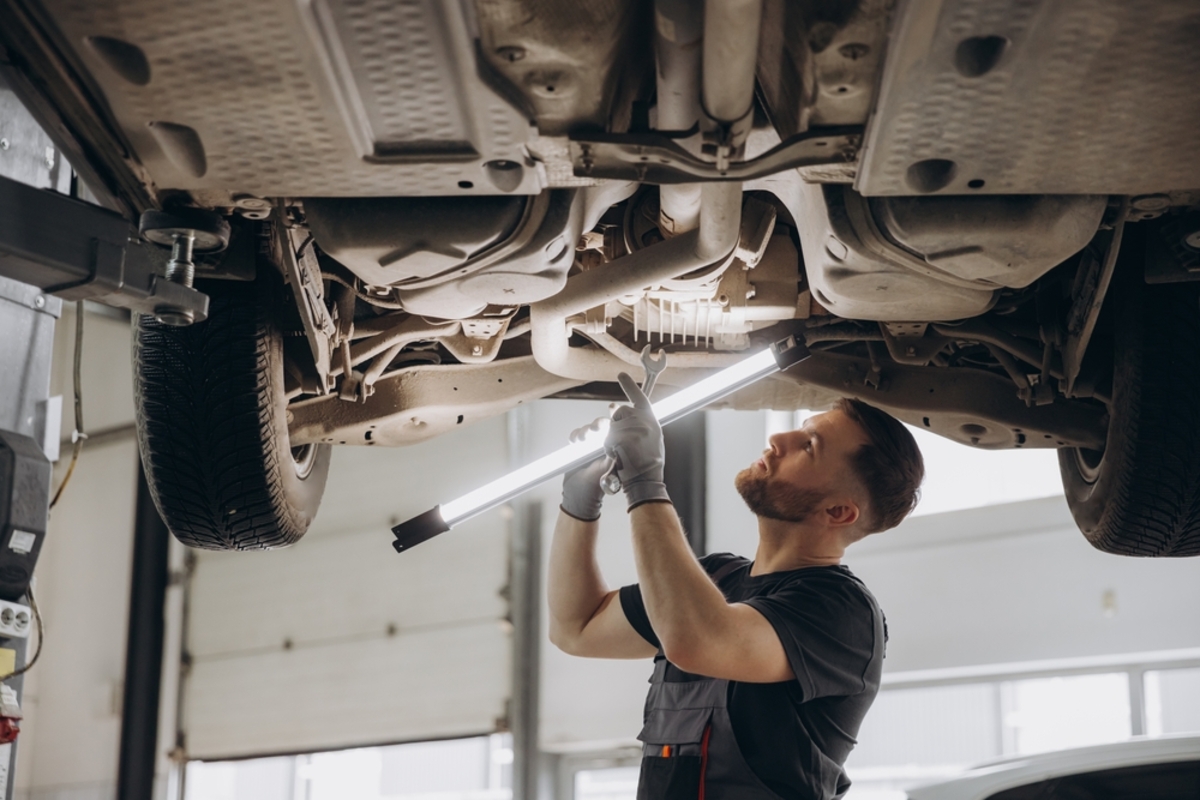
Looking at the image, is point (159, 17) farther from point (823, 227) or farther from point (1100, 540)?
point (1100, 540)

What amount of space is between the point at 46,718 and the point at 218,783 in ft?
5.49

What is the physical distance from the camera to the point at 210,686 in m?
8.81

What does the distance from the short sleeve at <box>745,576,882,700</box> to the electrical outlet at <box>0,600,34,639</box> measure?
1526mm

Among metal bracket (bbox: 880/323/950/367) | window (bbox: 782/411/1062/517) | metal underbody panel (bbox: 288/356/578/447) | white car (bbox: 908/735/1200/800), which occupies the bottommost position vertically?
white car (bbox: 908/735/1200/800)

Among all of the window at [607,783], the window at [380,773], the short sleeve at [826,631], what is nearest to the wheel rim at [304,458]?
the short sleeve at [826,631]

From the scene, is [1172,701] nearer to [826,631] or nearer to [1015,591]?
[1015,591]

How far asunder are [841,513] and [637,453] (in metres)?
0.55

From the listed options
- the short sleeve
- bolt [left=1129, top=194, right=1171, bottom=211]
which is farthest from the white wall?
bolt [left=1129, top=194, right=1171, bottom=211]

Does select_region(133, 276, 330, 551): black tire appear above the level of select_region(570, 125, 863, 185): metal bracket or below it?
below

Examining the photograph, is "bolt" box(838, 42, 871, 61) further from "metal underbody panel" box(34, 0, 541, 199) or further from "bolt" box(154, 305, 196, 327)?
"bolt" box(154, 305, 196, 327)

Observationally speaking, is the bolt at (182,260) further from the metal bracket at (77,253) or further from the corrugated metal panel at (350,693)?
the corrugated metal panel at (350,693)

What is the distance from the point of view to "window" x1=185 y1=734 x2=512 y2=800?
764 cm

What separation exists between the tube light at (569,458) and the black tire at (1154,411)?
2.22ft

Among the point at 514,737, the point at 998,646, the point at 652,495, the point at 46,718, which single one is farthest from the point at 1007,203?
the point at 46,718
